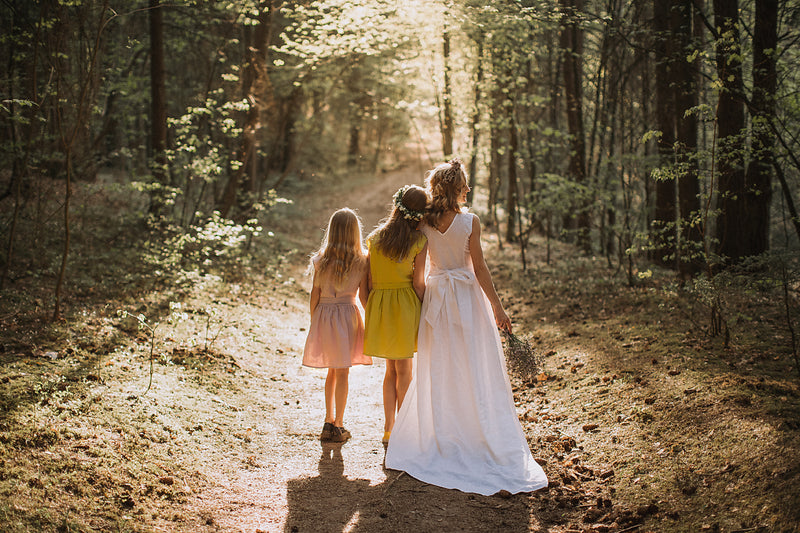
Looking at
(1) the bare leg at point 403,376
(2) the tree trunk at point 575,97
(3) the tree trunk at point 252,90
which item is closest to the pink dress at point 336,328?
Answer: (1) the bare leg at point 403,376

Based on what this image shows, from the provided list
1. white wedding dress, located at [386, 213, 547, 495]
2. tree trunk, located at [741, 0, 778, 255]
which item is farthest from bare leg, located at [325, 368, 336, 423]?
tree trunk, located at [741, 0, 778, 255]

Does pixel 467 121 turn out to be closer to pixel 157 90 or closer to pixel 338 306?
pixel 157 90

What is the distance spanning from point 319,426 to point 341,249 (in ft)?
6.50

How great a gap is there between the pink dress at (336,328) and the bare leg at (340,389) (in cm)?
15

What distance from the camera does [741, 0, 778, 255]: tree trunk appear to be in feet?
18.9

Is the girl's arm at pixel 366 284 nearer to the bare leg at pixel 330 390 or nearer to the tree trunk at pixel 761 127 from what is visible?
the bare leg at pixel 330 390

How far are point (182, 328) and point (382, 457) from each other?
154 inches

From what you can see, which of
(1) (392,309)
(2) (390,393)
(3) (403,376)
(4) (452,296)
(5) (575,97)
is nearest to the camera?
(4) (452,296)

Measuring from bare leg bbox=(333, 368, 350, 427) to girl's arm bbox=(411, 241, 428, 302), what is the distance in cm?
105

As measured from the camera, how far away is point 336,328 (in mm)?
5566

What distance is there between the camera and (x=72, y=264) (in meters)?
9.66

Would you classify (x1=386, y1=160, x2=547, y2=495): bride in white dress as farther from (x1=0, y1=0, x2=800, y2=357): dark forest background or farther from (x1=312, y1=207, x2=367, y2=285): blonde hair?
(x1=0, y1=0, x2=800, y2=357): dark forest background

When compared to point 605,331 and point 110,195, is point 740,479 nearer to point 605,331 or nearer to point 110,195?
point 605,331

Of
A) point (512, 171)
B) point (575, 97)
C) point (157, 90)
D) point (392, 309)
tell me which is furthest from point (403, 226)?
point (512, 171)
